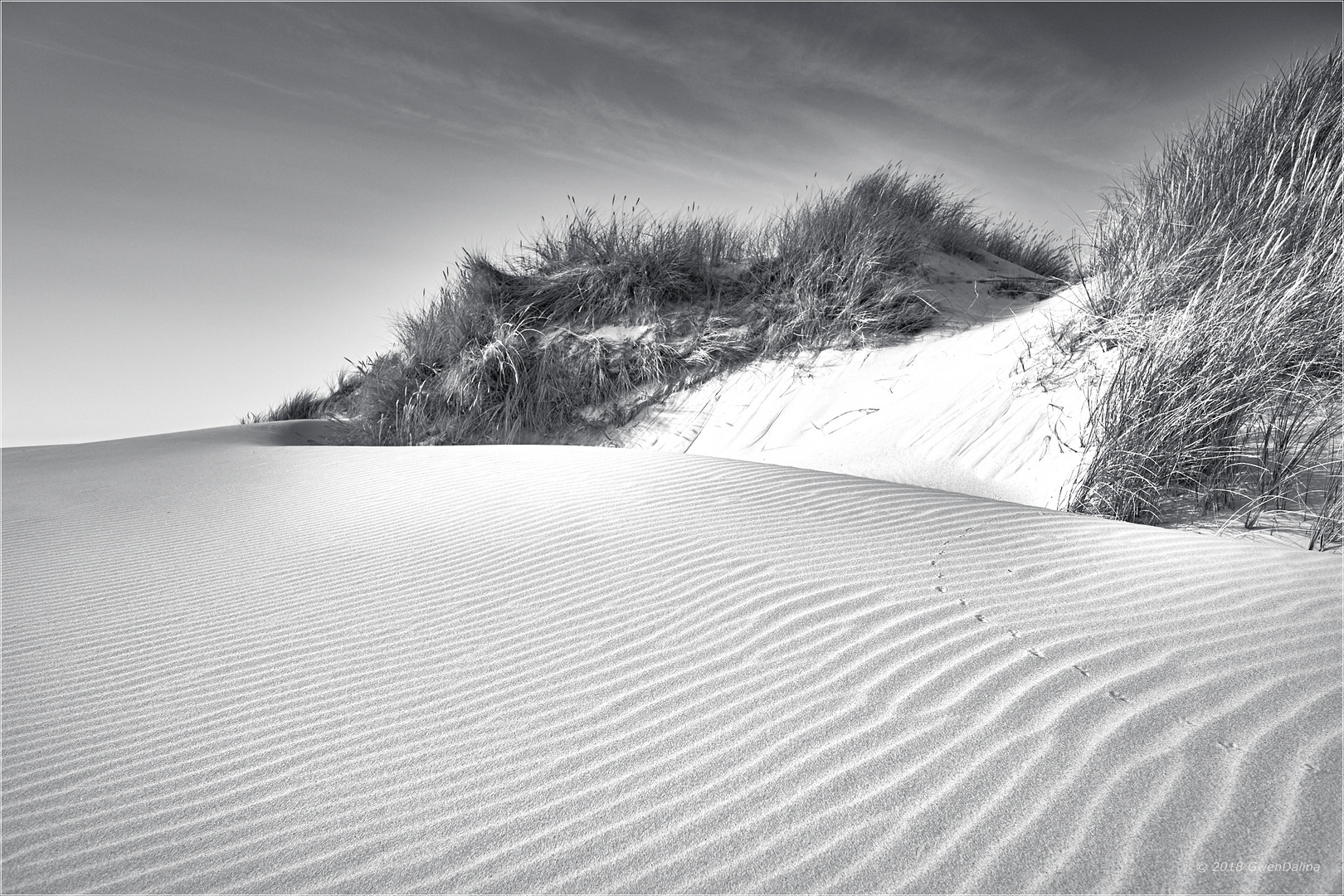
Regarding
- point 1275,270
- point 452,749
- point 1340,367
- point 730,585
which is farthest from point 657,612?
point 1275,270

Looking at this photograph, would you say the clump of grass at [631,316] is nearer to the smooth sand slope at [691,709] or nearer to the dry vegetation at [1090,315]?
the dry vegetation at [1090,315]

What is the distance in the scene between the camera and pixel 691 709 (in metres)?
2.19

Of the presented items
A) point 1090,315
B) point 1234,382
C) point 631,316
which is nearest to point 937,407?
point 1090,315

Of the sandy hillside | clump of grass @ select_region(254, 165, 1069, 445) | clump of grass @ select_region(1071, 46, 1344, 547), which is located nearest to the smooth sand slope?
clump of grass @ select_region(1071, 46, 1344, 547)

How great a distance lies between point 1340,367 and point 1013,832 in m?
4.41

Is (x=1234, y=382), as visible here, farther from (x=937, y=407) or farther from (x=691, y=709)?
(x=691, y=709)

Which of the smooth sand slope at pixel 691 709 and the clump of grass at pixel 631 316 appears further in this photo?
the clump of grass at pixel 631 316

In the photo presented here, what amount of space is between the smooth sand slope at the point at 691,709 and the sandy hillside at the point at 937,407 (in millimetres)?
1844

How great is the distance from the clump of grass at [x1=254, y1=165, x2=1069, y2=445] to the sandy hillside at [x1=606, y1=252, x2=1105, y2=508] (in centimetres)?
34

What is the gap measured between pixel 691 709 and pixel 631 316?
23.5 feet

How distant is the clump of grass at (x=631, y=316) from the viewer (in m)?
8.32

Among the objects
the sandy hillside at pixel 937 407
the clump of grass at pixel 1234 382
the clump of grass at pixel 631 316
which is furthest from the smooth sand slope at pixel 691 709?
the clump of grass at pixel 631 316

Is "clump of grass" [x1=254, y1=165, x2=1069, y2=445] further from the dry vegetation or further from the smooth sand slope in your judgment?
the smooth sand slope

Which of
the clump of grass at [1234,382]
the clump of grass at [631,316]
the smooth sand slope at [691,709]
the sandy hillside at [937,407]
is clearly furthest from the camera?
the clump of grass at [631,316]
